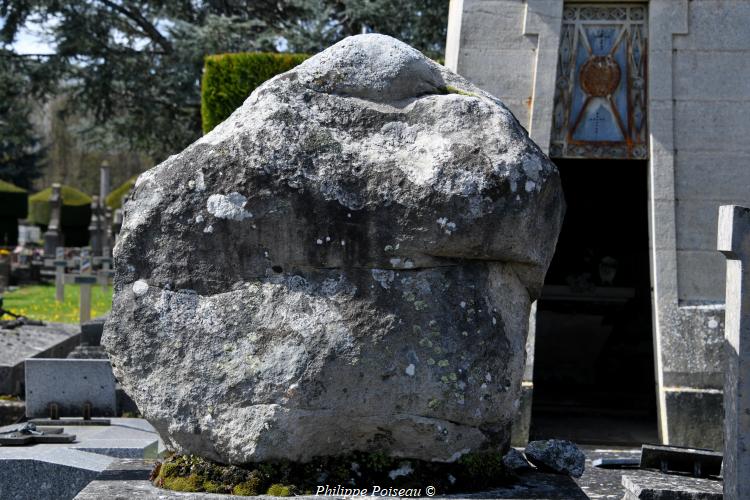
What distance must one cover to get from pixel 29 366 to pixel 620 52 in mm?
5531

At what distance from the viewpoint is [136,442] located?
7.27 m

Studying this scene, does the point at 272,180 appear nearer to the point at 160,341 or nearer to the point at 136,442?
the point at 160,341

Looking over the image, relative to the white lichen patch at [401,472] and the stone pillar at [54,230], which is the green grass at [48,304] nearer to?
the stone pillar at [54,230]

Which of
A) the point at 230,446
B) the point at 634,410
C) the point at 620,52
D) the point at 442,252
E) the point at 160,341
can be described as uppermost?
the point at 620,52

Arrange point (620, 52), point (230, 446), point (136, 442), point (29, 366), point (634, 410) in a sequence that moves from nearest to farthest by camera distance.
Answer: point (230, 446) → point (136, 442) → point (29, 366) → point (620, 52) → point (634, 410)

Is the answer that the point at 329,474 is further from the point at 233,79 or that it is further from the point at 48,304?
the point at 48,304

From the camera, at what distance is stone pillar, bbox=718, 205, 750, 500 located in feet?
14.8

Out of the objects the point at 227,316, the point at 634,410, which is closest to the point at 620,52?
the point at 634,410

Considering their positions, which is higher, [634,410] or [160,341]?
[160,341]

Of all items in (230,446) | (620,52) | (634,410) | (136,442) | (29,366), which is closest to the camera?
(230,446)

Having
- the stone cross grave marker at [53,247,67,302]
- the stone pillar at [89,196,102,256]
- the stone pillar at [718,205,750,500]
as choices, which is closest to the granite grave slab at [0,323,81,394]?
the stone cross grave marker at [53,247,67,302]

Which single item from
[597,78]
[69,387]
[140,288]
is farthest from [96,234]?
[140,288]

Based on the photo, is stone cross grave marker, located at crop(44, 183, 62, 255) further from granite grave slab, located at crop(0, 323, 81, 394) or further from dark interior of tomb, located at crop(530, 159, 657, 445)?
dark interior of tomb, located at crop(530, 159, 657, 445)

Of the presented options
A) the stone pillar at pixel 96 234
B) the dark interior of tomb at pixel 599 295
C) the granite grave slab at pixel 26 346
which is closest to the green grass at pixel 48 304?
the stone pillar at pixel 96 234
